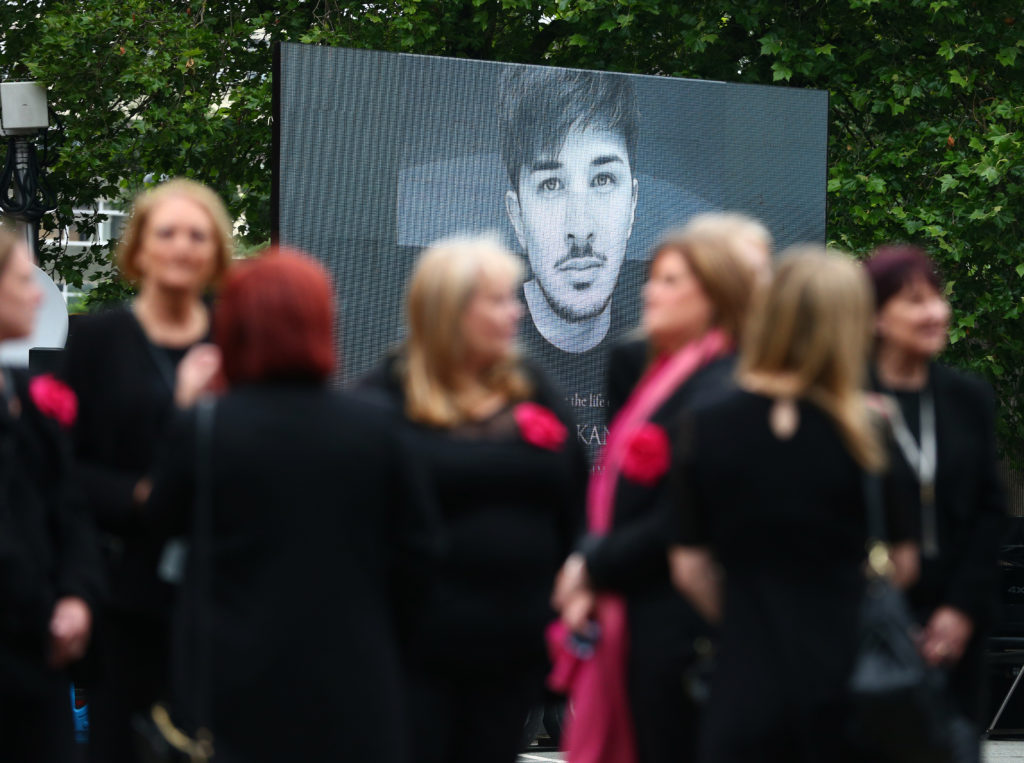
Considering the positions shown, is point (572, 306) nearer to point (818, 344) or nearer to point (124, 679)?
point (124, 679)

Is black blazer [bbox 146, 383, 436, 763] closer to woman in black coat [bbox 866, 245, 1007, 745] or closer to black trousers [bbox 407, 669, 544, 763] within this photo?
black trousers [bbox 407, 669, 544, 763]

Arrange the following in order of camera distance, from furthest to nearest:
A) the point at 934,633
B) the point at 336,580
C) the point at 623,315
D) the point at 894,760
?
1. the point at 623,315
2. the point at 934,633
3. the point at 894,760
4. the point at 336,580

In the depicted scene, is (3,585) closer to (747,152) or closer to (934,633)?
(934,633)

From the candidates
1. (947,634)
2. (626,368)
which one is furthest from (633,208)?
(947,634)

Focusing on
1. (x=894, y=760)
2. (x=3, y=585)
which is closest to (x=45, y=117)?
(x=3, y=585)

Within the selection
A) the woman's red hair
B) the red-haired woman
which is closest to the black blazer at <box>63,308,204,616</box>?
the red-haired woman

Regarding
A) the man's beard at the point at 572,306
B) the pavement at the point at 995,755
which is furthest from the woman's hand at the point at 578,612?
→ the man's beard at the point at 572,306

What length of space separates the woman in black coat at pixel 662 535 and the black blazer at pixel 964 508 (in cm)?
62

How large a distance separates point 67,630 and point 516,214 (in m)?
8.44

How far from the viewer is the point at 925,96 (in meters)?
16.1

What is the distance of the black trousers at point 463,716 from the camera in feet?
12.1

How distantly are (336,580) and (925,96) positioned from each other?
13.7 meters

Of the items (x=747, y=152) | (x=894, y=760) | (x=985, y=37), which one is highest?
(x=985, y=37)

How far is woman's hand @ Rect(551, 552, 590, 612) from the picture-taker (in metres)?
3.89
